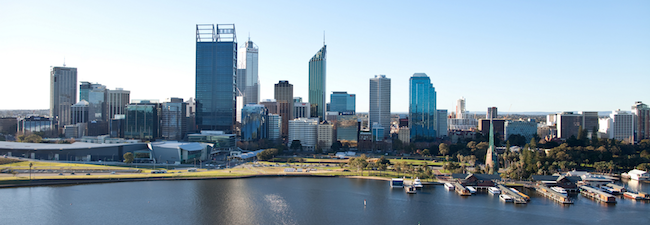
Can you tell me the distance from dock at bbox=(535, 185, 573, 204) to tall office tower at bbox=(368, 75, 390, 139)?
6709cm

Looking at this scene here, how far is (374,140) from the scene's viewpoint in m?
74.6

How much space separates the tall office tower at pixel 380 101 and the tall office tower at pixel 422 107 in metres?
9.11

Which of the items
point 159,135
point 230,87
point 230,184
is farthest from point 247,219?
point 159,135

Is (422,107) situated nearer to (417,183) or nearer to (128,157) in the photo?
(417,183)

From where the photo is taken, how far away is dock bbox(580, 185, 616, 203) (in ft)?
99.8

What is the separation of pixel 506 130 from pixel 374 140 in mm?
28003

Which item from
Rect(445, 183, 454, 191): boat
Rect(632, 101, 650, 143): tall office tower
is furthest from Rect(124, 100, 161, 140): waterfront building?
Rect(632, 101, 650, 143): tall office tower

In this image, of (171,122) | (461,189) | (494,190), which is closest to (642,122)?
(494,190)

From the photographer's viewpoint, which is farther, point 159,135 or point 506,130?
point 506,130

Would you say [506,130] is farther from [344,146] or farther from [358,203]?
[358,203]

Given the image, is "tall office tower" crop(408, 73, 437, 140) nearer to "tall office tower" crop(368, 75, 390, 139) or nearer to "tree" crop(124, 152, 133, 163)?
"tall office tower" crop(368, 75, 390, 139)

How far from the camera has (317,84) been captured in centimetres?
11288

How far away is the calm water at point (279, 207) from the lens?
2581 centimetres

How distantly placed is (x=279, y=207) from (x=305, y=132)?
1653 inches
